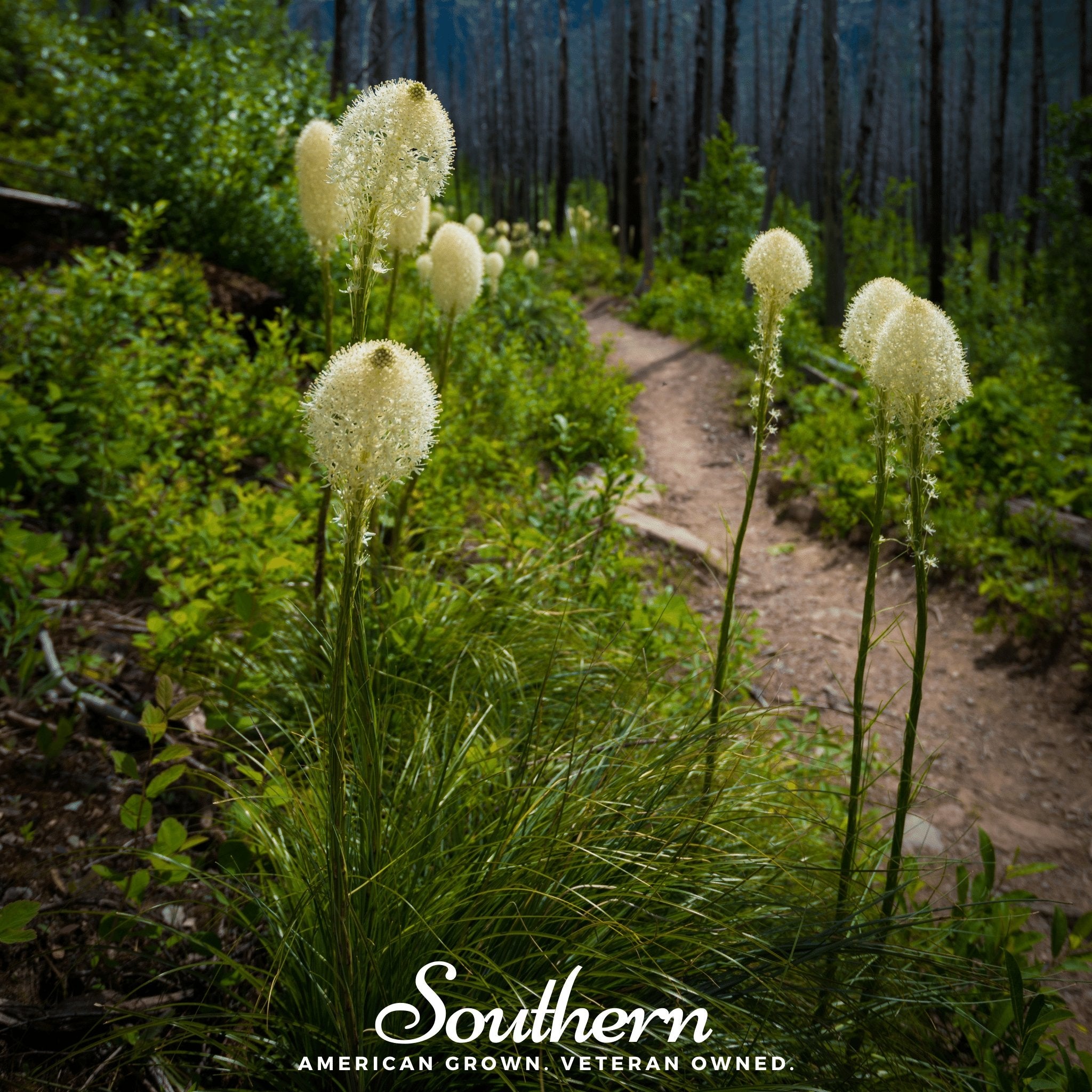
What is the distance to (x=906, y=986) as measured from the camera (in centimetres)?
157

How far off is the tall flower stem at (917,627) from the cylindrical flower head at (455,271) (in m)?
1.89

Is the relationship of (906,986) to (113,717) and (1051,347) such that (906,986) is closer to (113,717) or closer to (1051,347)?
(113,717)

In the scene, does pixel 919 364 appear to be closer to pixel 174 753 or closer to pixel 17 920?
pixel 174 753

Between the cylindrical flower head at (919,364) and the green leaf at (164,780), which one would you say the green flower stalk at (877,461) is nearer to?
the cylindrical flower head at (919,364)

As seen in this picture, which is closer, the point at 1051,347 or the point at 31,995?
the point at 31,995

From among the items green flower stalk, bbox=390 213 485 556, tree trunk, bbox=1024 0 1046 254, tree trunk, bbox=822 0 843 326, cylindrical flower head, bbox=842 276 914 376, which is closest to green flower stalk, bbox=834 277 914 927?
cylindrical flower head, bbox=842 276 914 376

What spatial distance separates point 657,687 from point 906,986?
104cm

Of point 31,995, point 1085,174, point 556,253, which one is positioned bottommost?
point 31,995

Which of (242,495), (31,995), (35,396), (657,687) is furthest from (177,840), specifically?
(35,396)

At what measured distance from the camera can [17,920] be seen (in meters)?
1.26

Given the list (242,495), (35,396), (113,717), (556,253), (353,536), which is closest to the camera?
(353,536)

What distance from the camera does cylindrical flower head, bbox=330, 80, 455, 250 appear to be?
1396 mm

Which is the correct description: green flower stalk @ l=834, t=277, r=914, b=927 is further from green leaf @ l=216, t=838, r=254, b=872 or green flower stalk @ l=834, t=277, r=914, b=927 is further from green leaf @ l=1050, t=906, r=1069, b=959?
green leaf @ l=216, t=838, r=254, b=872

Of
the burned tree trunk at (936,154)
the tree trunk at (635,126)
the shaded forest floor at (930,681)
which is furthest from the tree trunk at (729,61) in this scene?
the shaded forest floor at (930,681)
